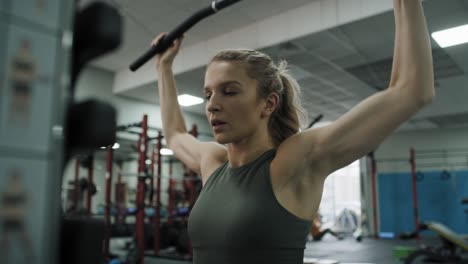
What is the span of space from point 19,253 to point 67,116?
0.42ft

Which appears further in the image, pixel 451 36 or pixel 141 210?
pixel 451 36

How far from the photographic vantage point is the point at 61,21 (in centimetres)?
36

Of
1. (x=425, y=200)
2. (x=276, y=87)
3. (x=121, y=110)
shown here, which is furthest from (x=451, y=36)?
(x=425, y=200)

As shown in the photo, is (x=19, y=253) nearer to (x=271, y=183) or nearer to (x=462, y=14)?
(x=271, y=183)

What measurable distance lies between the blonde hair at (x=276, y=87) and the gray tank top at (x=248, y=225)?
147 millimetres

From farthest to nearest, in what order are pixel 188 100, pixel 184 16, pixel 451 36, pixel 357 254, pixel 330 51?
pixel 188 100, pixel 357 254, pixel 330 51, pixel 184 16, pixel 451 36

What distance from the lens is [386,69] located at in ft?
21.1

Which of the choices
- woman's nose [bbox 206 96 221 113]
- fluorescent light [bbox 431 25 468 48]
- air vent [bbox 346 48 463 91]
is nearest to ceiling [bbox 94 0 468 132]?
air vent [bbox 346 48 463 91]

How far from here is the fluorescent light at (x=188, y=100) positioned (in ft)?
25.6

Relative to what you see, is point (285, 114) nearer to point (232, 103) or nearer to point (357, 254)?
point (232, 103)

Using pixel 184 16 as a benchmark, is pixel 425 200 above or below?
below

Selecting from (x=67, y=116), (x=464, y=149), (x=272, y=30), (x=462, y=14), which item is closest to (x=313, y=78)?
(x=272, y=30)

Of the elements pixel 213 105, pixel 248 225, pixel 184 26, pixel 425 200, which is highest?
pixel 184 26

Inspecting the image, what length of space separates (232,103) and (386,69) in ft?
20.1
